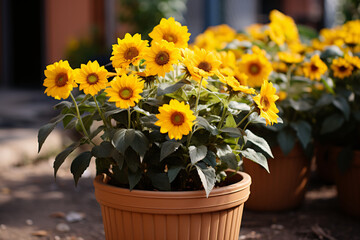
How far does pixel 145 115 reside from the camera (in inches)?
66.2

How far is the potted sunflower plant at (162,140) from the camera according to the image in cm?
151

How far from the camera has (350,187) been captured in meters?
2.49

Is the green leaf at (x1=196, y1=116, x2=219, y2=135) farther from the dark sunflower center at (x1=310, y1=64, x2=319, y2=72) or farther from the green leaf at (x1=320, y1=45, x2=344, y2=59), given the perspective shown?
the green leaf at (x1=320, y1=45, x2=344, y2=59)

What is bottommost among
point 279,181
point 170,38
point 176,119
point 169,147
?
point 279,181

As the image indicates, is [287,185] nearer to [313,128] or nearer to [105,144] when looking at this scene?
[313,128]

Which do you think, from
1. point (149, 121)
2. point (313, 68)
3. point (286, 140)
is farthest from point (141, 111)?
point (313, 68)

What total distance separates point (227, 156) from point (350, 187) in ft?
3.87

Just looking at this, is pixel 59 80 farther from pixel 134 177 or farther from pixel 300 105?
pixel 300 105

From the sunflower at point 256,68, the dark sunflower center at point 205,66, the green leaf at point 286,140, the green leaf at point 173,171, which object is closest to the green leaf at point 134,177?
the green leaf at point 173,171

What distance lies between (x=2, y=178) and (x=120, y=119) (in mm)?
1882

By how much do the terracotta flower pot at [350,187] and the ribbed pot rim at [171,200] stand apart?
1056mm

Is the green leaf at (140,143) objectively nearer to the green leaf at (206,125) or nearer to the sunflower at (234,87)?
the green leaf at (206,125)

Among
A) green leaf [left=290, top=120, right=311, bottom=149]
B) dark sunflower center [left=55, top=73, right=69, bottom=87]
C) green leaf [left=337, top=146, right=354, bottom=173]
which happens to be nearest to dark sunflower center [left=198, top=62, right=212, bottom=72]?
dark sunflower center [left=55, top=73, right=69, bottom=87]

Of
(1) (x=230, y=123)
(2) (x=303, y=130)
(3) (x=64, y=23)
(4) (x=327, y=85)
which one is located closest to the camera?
(1) (x=230, y=123)
